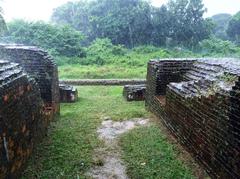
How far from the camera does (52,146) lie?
7.52 meters

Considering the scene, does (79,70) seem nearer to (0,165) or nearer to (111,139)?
(111,139)

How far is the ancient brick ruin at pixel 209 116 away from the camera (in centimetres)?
510

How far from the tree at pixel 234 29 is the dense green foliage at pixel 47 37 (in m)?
18.3

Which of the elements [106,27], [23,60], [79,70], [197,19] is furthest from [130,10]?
[23,60]

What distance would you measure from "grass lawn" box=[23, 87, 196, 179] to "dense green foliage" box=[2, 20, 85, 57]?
1505cm

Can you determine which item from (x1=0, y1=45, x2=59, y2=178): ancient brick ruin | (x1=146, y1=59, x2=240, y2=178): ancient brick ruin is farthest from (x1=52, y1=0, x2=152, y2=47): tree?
(x1=0, y1=45, x2=59, y2=178): ancient brick ruin

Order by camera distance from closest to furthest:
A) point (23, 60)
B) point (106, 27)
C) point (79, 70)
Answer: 1. point (23, 60)
2. point (79, 70)
3. point (106, 27)

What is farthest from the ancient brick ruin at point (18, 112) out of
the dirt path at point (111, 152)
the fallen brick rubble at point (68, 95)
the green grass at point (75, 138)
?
the fallen brick rubble at point (68, 95)

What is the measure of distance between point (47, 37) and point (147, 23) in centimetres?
951

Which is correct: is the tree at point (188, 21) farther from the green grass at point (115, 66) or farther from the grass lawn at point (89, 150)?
the grass lawn at point (89, 150)

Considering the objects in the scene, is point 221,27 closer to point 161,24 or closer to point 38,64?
point 161,24

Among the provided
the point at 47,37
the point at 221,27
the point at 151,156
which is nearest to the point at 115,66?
the point at 47,37

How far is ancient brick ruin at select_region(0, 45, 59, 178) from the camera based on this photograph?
5289 millimetres

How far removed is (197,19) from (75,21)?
11.4m
